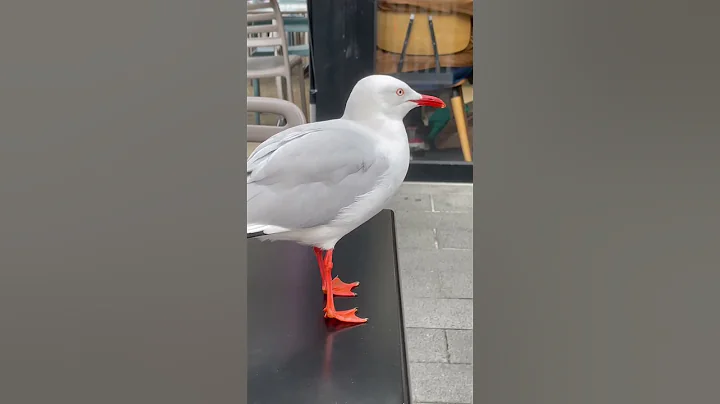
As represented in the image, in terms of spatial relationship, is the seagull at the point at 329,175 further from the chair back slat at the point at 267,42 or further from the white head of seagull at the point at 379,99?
the chair back slat at the point at 267,42

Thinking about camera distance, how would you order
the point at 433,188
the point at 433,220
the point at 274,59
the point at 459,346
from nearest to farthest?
the point at 459,346 → the point at 433,220 → the point at 274,59 → the point at 433,188

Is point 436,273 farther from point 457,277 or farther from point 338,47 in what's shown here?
point 338,47

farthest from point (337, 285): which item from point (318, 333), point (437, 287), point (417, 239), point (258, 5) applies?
point (258, 5)

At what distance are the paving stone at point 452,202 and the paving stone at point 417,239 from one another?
180 mm

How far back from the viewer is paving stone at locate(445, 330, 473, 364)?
1.43m

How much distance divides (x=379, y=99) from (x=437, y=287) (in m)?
0.88

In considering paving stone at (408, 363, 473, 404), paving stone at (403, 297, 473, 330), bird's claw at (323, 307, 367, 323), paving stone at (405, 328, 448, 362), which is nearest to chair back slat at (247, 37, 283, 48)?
paving stone at (403, 297, 473, 330)

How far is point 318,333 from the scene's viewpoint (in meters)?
0.87

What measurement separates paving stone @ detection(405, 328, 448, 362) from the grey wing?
0.59 m

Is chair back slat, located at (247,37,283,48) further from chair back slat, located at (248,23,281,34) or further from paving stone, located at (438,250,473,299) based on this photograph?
paving stone, located at (438,250,473,299)

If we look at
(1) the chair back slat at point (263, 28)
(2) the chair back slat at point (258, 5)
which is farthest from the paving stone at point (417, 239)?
(2) the chair back slat at point (258, 5)

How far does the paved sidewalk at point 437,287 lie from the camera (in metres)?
1.36
